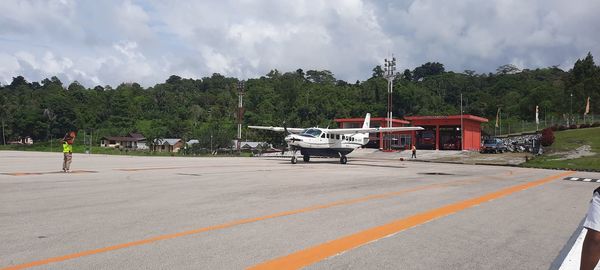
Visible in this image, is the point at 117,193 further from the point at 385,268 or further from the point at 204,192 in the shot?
the point at 385,268

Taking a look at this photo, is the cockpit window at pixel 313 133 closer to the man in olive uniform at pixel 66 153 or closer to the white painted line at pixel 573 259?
the man in olive uniform at pixel 66 153

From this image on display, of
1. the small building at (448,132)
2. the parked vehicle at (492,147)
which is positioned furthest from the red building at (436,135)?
the parked vehicle at (492,147)

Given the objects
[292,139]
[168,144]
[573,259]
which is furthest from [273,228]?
[168,144]

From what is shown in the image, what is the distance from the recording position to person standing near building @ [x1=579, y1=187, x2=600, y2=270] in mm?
4320

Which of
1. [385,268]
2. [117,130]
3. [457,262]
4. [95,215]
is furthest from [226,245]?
[117,130]

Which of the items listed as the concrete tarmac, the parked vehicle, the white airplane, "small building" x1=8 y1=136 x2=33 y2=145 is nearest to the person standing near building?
the concrete tarmac

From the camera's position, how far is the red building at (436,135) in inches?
2334

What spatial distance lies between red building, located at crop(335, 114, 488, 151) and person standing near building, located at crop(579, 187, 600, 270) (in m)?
56.1

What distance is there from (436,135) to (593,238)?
191 feet

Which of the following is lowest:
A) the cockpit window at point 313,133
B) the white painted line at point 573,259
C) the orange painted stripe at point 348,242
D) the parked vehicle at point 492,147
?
the white painted line at point 573,259

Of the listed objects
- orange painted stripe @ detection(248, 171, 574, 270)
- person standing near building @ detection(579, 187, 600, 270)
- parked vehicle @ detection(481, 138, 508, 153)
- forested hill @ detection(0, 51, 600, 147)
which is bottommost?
orange painted stripe @ detection(248, 171, 574, 270)

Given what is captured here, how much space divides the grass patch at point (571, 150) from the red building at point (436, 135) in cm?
962

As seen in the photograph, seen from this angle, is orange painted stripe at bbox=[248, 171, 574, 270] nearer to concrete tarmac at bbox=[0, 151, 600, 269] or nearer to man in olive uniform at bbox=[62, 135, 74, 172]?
concrete tarmac at bbox=[0, 151, 600, 269]

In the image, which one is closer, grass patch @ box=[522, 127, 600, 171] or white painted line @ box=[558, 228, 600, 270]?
white painted line @ box=[558, 228, 600, 270]
